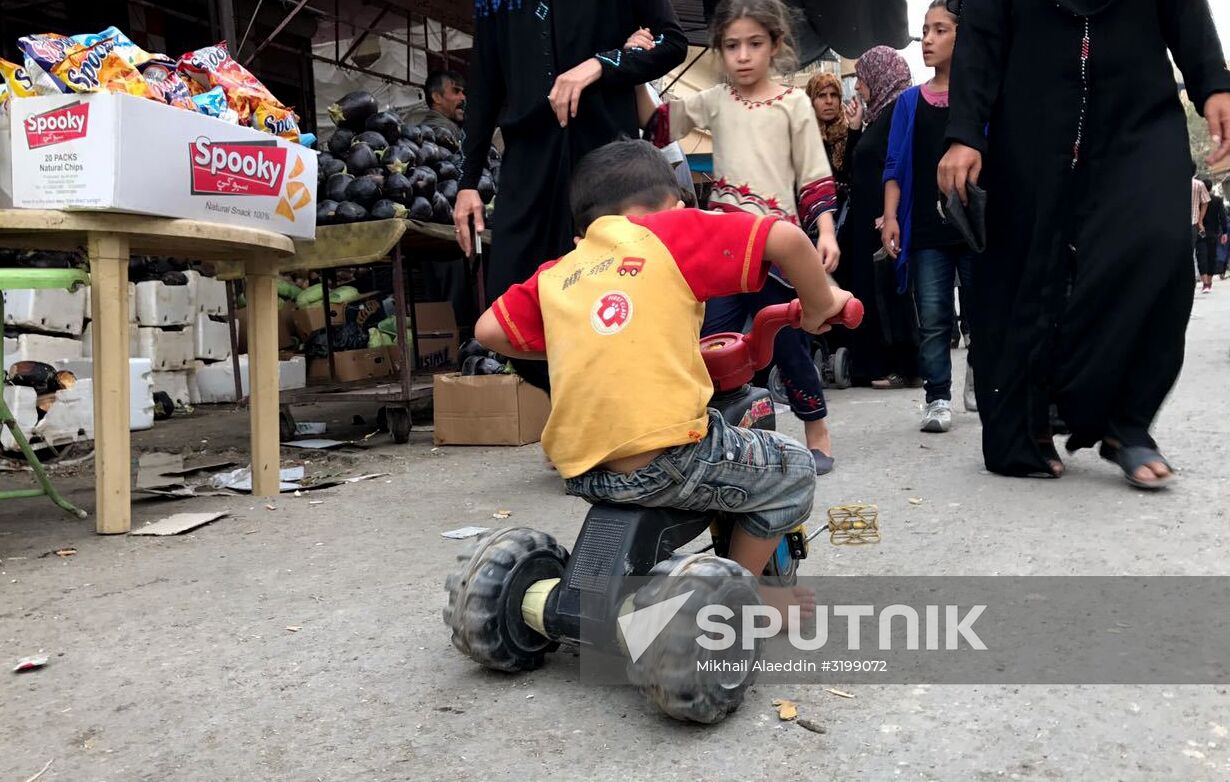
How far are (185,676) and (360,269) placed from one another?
293 inches

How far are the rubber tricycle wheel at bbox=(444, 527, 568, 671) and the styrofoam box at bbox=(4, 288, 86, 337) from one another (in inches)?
183

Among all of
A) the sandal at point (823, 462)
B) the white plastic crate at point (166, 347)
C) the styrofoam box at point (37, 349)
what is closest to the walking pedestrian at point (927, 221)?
the sandal at point (823, 462)

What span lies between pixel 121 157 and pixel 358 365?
4.21m

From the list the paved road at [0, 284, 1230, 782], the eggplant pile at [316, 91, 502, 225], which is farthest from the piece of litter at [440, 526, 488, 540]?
the eggplant pile at [316, 91, 502, 225]

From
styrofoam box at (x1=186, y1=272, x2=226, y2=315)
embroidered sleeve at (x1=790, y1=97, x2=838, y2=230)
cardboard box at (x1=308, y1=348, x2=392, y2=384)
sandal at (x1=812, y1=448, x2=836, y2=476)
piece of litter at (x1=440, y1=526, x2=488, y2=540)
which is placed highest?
embroidered sleeve at (x1=790, y1=97, x2=838, y2=230)

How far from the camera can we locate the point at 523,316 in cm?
218

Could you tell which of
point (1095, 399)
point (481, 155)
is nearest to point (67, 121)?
point (481, 155)

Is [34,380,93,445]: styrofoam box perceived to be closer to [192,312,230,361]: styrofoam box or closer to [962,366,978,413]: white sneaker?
[192,312,230,361]: styrofoam box

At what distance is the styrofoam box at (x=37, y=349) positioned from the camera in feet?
19.6

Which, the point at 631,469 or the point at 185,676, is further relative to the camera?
the point at 185,676

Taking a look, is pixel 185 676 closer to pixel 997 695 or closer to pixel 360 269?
pixel 997 695

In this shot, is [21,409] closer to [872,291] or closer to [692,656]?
[692,656]

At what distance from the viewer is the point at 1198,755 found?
1642mm

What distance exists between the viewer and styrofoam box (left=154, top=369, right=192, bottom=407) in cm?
718
